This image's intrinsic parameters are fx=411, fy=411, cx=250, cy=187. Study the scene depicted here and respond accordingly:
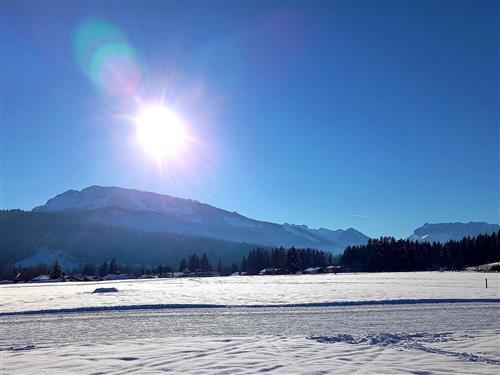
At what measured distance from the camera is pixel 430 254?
455ft

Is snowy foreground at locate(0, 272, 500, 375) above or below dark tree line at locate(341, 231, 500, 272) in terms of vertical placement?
below

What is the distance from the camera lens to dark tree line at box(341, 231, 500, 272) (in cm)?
12875

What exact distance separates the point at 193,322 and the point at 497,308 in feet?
58.9

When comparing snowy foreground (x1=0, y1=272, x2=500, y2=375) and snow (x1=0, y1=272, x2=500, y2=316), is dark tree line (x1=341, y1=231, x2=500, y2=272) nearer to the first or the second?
snow (x1=0, y1=272, x2=500, y2=316)

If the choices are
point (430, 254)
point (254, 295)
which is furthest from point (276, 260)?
point (254, 295)

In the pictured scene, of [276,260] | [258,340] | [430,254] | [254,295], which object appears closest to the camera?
[258,340]

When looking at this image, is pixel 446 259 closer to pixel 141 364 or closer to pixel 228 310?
pixel 228 310

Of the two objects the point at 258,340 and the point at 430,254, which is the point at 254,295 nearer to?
the point at 258,340

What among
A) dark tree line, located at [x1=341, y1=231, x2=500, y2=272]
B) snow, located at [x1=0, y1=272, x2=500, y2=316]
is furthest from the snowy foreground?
dark tree line, located at [x1=341, y1=231, x2=500, y2=272]

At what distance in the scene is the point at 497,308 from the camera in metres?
24.4

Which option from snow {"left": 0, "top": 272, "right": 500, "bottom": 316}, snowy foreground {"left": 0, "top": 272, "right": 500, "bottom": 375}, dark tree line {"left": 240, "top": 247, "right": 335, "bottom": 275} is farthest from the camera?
dark tree line {"left": 240, "top": 247, "right": 335, "bottom": 275}

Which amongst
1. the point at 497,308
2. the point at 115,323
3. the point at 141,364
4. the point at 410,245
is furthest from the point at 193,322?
the point at 410,245

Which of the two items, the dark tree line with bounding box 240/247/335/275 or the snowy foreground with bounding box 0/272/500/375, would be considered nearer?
the snowy foreground with bounding box 0/272/500/375

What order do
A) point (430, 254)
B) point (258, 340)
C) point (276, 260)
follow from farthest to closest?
point (276, 260) → point (430, 254) → point (258, 340)
